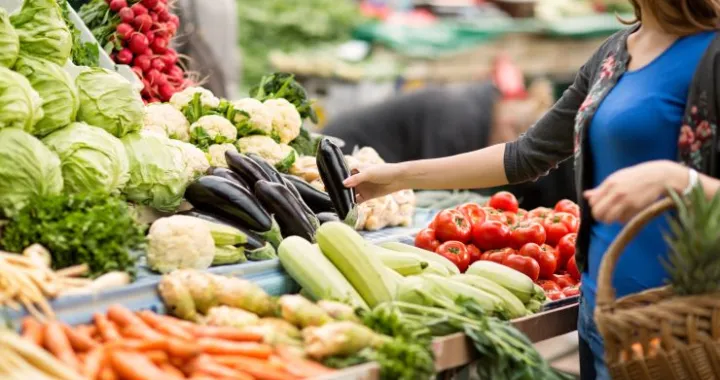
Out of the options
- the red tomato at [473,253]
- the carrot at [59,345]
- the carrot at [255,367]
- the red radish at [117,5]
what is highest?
the red radish at [117,5]

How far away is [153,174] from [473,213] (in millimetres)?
1312

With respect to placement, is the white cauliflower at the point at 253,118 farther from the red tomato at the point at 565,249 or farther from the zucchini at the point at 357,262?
the red tomato at the point at 565,249

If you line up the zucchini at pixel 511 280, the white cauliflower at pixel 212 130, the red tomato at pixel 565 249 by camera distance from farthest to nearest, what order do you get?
the white cauliflower at pixel 212 130
the red tomato at pixel 565 249
the zucchini at pixel 511 280

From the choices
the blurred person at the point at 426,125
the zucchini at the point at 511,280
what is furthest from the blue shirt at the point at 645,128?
the blurred person at the point at 426,125

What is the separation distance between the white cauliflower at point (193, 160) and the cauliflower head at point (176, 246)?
0.61 meters

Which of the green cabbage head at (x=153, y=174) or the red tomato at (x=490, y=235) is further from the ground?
the green cabbage head at (x=153, y=174)

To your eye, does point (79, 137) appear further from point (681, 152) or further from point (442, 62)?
point (442, 62)

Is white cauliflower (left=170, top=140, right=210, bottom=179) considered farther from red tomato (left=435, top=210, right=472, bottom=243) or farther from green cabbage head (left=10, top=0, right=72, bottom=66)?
red tomato (left=435, top=210, right=472, bottom=243)

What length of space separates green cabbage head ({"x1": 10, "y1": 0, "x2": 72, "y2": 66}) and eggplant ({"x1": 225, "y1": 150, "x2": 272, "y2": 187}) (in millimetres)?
706

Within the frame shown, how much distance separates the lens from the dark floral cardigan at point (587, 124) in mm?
2524

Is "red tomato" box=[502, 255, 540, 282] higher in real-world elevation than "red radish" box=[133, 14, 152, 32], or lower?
lower

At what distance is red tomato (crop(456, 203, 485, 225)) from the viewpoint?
378cm

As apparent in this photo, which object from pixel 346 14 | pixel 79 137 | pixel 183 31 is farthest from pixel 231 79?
pixel 79 137

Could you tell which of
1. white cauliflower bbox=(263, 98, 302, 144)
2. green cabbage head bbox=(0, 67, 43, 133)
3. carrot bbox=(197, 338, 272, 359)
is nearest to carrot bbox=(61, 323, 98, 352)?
carrot bbox=(197, 338, 272, 359)
